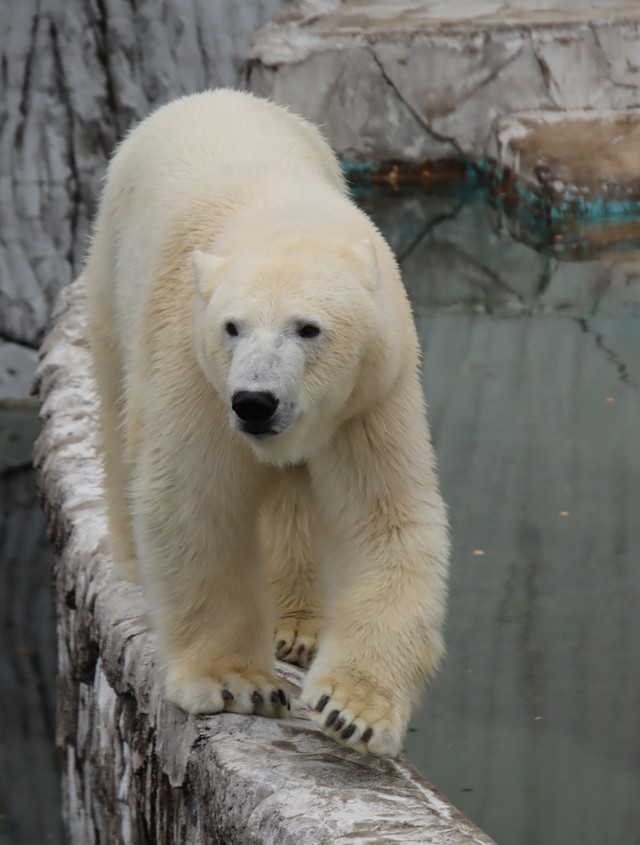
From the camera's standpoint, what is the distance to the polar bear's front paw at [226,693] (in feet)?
9.34

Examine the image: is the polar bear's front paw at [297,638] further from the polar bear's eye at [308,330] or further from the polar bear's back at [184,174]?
the polar bear's eye at [308,330]

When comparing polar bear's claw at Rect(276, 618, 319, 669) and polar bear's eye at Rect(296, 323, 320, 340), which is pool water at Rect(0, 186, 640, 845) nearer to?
polar bear's claw at Rect(276, 618, 319, 669)

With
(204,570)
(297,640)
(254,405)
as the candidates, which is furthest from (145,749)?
(254,405)

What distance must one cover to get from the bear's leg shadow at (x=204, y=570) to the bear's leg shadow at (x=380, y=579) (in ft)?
0.54

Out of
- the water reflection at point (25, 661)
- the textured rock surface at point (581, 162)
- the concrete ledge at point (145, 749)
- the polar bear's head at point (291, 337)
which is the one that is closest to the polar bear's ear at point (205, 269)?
the polar bear's head at point (291, 337)

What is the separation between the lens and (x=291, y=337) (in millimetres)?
2461

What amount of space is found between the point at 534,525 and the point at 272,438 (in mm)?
2812

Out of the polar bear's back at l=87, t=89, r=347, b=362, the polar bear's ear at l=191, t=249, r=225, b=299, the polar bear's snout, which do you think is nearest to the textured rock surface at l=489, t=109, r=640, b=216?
the polar bear's back at l=87, t=89, r=347, b=362

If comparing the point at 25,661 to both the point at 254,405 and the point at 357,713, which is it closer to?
the point at 357,713

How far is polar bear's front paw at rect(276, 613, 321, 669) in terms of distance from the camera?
3285mm

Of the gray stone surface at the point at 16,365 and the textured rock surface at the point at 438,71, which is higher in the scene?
the textured rock surface at the point at 438,71

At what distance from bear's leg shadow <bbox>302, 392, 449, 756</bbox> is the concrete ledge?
12cm

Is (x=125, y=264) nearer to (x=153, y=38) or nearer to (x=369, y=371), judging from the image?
(x=369, y=371)

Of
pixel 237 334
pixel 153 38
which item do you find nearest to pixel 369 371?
pixel 237 334
